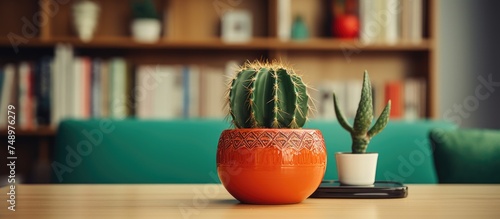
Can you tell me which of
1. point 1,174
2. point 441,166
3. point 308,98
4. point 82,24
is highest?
point 82,24

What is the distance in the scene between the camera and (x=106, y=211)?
866 millimetres

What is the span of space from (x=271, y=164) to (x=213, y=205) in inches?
3.9

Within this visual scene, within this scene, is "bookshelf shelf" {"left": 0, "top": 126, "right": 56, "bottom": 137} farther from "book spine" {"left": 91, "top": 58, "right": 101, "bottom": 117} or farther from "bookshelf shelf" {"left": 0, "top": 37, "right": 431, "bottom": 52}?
"bookshelf shelf" {"left": 0, "top": 37, "right": 431, "bottom": 52}

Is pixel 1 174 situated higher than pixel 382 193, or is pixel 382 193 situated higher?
pixel 382 193

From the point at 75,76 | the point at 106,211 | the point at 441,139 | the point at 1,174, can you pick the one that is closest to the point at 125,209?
the point at 106,211

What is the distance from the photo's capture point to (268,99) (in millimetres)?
908

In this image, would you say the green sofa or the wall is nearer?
the green sofa

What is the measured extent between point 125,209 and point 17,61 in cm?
258

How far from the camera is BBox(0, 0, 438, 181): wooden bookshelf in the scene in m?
3.14

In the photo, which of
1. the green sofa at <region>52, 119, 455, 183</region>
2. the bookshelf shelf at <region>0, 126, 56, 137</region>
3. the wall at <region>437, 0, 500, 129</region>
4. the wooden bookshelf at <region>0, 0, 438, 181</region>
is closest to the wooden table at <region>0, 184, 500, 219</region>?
the green sofa at <region>52, 119, 455, 183</region>

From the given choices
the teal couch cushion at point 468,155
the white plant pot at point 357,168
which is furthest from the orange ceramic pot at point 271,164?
the teal couch cushion at point 468,155

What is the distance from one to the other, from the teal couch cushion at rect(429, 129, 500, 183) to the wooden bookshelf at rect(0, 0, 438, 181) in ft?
4.86

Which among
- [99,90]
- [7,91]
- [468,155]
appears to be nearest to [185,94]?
[99,90]

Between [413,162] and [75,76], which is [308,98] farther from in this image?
[75,76]
